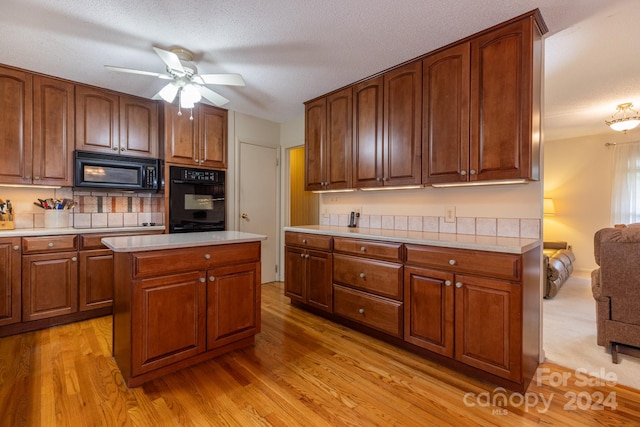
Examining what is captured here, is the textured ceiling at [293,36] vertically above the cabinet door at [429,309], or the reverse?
the textured ceiling at [293,36]

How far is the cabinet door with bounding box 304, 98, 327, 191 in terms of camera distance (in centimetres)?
334

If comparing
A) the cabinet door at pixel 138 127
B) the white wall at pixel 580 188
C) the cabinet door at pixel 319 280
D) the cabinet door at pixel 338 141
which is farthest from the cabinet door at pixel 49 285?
the white wall at pixel 580 188

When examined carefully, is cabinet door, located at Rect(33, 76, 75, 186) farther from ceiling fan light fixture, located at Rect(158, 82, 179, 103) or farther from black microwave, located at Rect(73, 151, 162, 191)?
ceiling fan light fixture, located at Rect(158, 82, 179, 103)

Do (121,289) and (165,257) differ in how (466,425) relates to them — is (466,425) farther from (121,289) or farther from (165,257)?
(121,289)

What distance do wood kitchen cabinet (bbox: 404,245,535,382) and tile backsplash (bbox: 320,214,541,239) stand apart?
1.99ft

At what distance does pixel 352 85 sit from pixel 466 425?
2.87 metres

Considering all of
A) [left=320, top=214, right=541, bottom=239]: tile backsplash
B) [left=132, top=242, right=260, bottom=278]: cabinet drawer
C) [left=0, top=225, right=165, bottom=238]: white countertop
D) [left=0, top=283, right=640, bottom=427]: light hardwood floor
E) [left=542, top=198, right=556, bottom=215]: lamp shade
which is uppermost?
[left=542, top=198, right=556, bottom=215]: lamp shade

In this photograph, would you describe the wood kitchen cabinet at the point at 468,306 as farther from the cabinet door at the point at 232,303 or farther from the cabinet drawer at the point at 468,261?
the cabinet door at the point at 232,303

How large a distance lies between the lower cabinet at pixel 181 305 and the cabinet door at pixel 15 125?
5.56 feet

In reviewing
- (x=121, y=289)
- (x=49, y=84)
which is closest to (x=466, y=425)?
(x=121, y=289)

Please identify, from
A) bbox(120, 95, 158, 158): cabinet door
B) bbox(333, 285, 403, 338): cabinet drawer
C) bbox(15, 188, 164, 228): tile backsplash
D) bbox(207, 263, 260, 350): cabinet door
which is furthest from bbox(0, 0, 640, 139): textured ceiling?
bbox(333, 285, 403, 338): cabinet drawer

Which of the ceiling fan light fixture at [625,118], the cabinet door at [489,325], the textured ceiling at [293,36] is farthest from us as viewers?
the ceiling fan light fixture at [625,118]

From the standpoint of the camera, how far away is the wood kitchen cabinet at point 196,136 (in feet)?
11.1

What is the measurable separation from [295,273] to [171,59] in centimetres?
222
